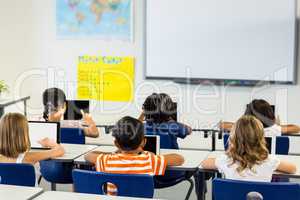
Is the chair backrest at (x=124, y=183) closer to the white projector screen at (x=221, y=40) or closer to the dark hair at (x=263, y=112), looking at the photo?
the dark hair at (x=263, y=112)

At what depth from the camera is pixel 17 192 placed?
9.57 ft

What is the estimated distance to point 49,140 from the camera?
13.8 ft

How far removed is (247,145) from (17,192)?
4.62ft

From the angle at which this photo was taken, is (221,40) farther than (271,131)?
Yes

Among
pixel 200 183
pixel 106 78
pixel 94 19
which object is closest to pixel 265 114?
pixel 200 183

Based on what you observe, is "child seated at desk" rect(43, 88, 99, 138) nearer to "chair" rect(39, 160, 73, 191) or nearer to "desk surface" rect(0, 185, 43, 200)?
"chair" rect(39, 160, 73, 191)

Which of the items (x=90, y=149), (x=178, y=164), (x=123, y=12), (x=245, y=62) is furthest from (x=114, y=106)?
(x=178, y=164)

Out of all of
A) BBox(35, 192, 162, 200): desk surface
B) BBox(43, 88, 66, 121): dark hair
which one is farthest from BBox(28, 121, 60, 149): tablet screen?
BBox(35, 192, 162, 200): desk surface

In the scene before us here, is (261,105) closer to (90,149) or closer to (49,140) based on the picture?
(90,149)

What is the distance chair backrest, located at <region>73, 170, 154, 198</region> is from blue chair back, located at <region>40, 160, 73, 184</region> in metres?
1.39

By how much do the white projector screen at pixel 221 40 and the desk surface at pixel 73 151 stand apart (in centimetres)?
262

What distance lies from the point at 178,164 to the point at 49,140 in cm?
105

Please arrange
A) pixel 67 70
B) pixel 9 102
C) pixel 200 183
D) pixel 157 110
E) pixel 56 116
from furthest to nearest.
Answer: pixel 67 70 → pixel 9 102 → pixel 56 116 → pixel 157 110 → pixel 200 183

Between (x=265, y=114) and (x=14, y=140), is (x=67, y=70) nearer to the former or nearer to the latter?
(x=265, y=114)
